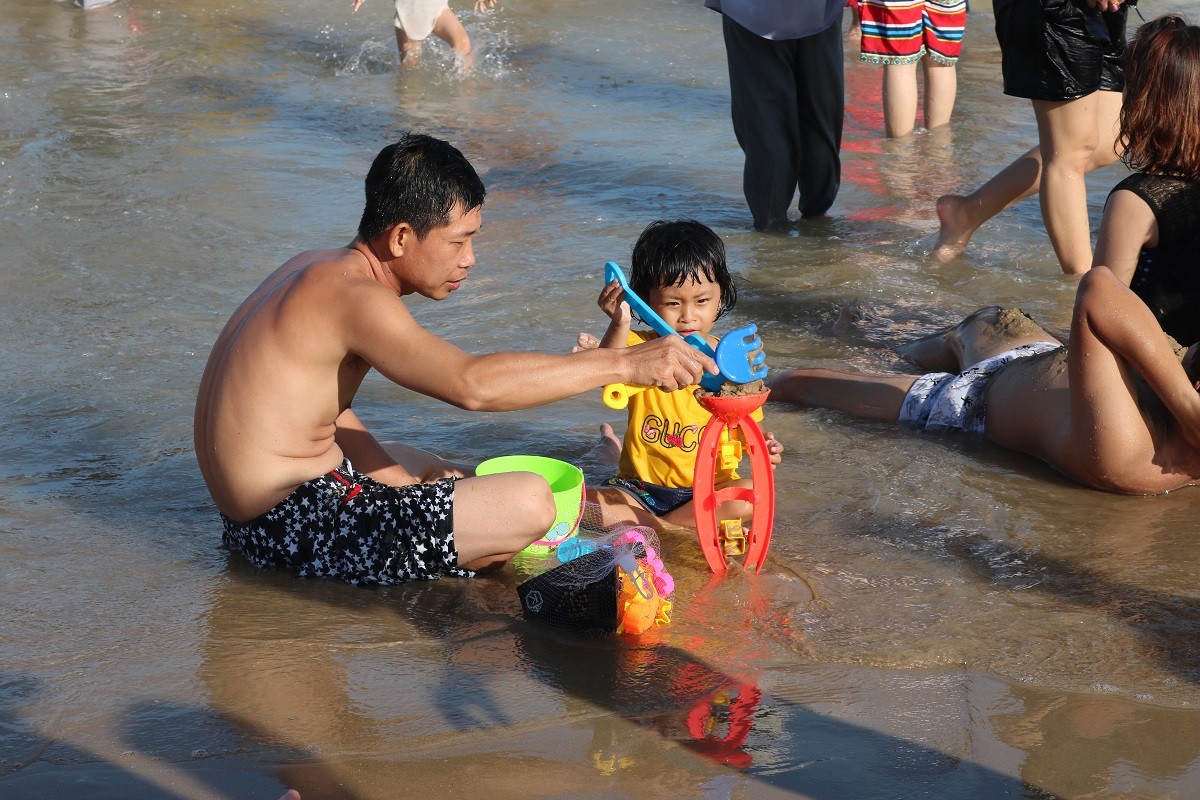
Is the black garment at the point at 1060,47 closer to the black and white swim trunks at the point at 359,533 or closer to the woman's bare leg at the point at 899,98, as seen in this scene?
the woman's bare leg at the point at 899,98

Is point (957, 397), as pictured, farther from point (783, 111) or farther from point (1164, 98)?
point (783, 111)

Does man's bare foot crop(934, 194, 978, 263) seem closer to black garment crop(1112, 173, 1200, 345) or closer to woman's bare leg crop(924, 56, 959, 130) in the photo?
black garment crop(1112, 173, 1200, 345)

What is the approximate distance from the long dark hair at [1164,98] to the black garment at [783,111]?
8.22ft

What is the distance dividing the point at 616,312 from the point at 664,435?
0.46 meters

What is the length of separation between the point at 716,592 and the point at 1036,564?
83 centimetres

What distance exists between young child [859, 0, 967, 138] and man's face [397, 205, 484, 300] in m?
4.49

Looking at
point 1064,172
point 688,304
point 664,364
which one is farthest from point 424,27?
point 664,364

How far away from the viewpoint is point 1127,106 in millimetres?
3736

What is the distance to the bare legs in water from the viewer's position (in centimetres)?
502

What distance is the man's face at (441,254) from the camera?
3.12 metres

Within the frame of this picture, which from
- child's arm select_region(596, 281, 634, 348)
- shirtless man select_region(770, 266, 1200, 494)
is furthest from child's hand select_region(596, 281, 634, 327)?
shirtless man select_region(770, 266, 1200, 494)

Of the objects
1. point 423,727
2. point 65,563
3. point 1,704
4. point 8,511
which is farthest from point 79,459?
point 423,727

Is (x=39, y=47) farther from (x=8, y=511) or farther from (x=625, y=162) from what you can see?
(x=8, y=511)

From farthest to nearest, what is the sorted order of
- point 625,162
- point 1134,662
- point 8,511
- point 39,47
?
point 39,47 → point 625,162 → point 8,511 → point 1134,662
